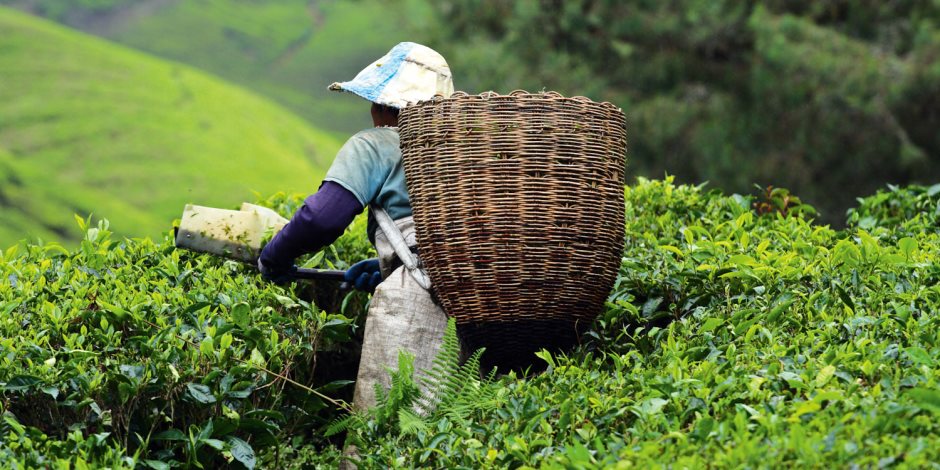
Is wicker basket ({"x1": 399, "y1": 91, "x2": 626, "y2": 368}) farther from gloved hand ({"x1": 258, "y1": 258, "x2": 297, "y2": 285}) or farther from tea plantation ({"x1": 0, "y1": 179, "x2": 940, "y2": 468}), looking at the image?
gloved hand ({"x1": 258, "y1": 258, "x2": 297, "y2": 285})

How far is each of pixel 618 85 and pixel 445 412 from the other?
808 centimetres

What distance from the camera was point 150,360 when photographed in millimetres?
3521

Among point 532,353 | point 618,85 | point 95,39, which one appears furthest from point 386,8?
point 95,39

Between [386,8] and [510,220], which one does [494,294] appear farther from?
[386,8]

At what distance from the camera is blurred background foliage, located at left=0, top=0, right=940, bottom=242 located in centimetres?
1010

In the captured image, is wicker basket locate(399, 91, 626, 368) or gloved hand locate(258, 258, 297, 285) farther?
gloved hand locate(258, 258, 297, 285)

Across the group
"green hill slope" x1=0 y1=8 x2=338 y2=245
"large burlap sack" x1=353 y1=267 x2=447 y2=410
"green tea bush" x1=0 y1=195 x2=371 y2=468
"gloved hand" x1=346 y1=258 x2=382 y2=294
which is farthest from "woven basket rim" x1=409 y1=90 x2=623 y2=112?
"green hill slope" x1=0 y1=8 x2=338 y2=245

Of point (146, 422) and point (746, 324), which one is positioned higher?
point (746, 324)

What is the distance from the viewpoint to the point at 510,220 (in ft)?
11.8

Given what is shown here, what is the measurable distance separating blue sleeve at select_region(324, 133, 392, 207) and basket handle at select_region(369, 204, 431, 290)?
0.24 feet

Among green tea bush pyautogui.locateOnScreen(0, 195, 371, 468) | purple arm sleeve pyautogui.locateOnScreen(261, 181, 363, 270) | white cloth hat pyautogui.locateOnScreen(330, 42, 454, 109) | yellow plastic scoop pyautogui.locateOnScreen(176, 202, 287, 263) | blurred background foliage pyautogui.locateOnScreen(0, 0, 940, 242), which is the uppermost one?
white cloth hat pyautogui.locateOnScreen(330, 42, 454, 109)

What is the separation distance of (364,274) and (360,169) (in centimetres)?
55

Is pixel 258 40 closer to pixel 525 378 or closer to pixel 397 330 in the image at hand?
pixel 397 330

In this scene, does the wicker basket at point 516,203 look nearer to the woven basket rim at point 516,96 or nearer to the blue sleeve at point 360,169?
the woven basket rim at point 516,96
